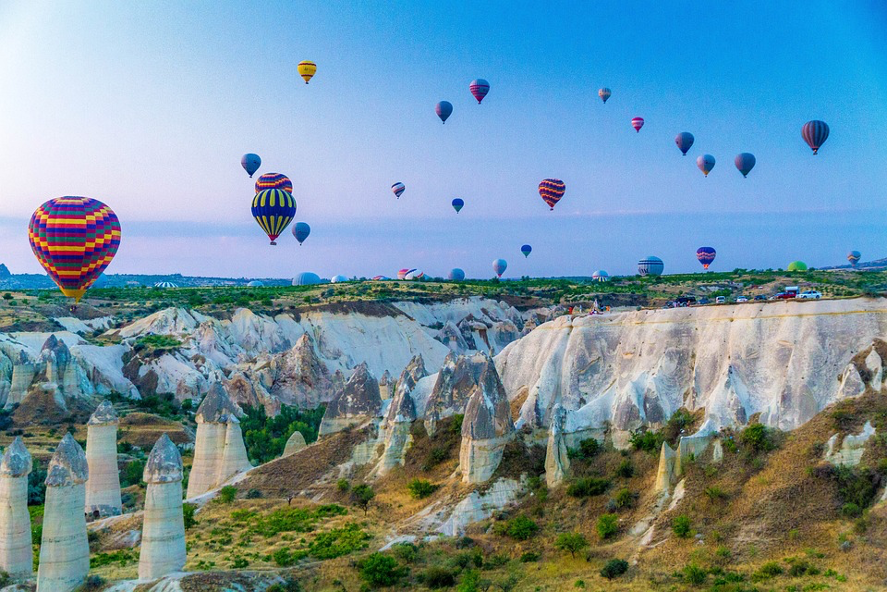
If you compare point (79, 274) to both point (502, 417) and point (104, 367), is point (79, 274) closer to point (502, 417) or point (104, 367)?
point (104, 367)

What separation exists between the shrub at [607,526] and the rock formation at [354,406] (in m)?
14.7

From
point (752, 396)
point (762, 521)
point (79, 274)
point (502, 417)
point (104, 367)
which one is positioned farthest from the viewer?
point (104, 367)

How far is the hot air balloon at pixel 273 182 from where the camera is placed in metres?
82.7

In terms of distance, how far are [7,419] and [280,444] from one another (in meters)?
18.5

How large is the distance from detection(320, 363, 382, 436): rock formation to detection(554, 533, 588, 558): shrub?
1454 centimetres

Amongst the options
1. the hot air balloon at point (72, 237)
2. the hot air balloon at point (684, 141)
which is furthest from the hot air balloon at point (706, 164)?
the hot air balloon at point (72, 237)

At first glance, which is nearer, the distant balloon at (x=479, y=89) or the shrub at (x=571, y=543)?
the shrub at (x=571, y=543)

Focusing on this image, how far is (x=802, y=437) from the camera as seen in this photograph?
101 feet

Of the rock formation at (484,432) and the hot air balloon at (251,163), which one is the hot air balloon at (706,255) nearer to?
the hot air balloon at (251,163)

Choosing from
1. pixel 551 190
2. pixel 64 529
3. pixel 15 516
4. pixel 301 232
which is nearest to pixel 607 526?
pixel 64 529

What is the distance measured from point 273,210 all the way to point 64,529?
178 ft

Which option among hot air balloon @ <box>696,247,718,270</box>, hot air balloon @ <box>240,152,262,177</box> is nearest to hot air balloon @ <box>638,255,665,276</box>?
hot air balloon @ <box>696,247,718,270</box>

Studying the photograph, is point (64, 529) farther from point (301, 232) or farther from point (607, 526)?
point (301, 232)

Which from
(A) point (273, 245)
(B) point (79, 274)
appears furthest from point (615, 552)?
(A) point (273, 245)
